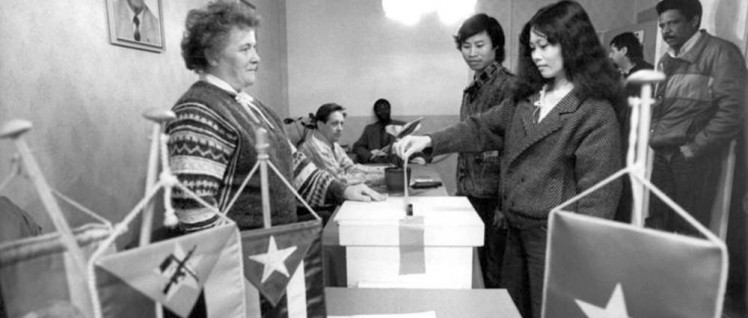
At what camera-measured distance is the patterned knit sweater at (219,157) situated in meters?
1.02

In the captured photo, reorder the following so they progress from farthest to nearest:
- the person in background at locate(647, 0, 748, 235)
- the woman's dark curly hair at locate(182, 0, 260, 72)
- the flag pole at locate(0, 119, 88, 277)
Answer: the person in background at locate(647, 0, 748, 235), the woman's dark curly hair at locate(182, 0, 260, 72), the flag pole at locate(0, 119, 88, 277)

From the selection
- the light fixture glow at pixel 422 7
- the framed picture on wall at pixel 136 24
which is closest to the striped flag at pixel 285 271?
the framed picture on wall at pixel 136 24

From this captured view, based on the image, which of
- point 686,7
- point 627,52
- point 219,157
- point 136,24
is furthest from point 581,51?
point 627,52

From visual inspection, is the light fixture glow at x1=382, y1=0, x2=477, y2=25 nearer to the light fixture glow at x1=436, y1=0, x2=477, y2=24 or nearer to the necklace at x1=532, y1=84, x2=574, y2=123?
the light fixture glow at x1=436, y1=0, x2=477, y2=24

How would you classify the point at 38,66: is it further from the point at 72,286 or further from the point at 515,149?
the point at 515,149

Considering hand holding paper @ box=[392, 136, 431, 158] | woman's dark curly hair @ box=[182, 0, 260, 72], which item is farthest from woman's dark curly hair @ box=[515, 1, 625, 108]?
woman's dark curly hair @ box=[182, 0, 260, 72]

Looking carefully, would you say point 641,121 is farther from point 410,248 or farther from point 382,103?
point 382,103

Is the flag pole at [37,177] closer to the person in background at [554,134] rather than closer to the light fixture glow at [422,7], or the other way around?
the person in background at [554,134]

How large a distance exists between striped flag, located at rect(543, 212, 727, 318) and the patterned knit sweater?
71 centimetres

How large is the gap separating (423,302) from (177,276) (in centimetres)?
59

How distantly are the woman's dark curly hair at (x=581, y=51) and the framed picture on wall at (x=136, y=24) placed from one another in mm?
1423

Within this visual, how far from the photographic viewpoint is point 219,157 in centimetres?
105

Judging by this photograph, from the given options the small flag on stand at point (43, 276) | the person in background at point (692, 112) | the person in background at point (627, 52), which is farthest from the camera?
the person in background at point (627, 52)

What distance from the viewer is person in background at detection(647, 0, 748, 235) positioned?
1630mm
